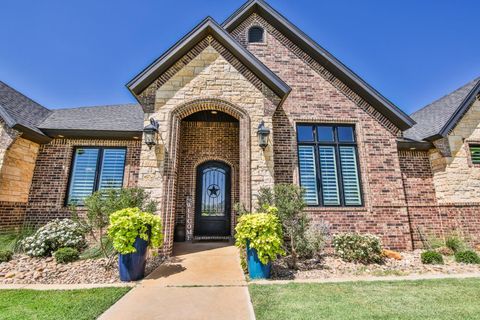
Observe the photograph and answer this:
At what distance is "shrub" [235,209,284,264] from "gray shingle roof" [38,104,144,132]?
514 centimetres

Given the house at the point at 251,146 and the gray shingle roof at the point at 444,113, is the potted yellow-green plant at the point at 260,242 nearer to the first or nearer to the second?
the house at the point at 251,146

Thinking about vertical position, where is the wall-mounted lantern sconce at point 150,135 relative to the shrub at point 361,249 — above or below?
above

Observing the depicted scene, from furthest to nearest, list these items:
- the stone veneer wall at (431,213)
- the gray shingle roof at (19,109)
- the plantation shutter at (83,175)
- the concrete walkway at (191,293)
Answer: the plantation shutter at (83,175), the stone veneer wall at (431,213), the gray shingle roof at (19,109), the concrete walkway at (191,293)

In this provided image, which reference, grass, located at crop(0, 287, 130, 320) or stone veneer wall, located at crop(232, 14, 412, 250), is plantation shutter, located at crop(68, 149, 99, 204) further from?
stone veneer wall, located at crop(232, 14, 412, 250)

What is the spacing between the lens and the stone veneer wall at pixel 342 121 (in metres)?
6.88

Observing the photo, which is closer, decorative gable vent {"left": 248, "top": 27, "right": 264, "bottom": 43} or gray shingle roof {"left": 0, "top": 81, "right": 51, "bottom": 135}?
gray shingle roof {"left": 0, "top": 81, "right": 51, "bottom": 135}

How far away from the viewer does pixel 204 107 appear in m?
6.47

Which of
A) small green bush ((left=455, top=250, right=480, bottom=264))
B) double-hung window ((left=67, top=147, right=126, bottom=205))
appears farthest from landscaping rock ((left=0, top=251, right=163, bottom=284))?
small green bush ((left=455, top=250, right=480, bottom=264))

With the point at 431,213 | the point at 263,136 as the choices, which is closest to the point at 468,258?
the point at 431,213

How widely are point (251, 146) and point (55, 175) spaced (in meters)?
6.27

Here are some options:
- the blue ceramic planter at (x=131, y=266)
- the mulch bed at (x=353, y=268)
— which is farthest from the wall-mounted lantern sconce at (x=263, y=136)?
the blue ceramic planter at (x=131, y=266)

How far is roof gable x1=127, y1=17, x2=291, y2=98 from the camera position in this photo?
20.8ft

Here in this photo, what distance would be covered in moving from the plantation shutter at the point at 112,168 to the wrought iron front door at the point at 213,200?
8.29ft

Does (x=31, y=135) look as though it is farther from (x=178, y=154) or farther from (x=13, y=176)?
(x=178, y=154)
